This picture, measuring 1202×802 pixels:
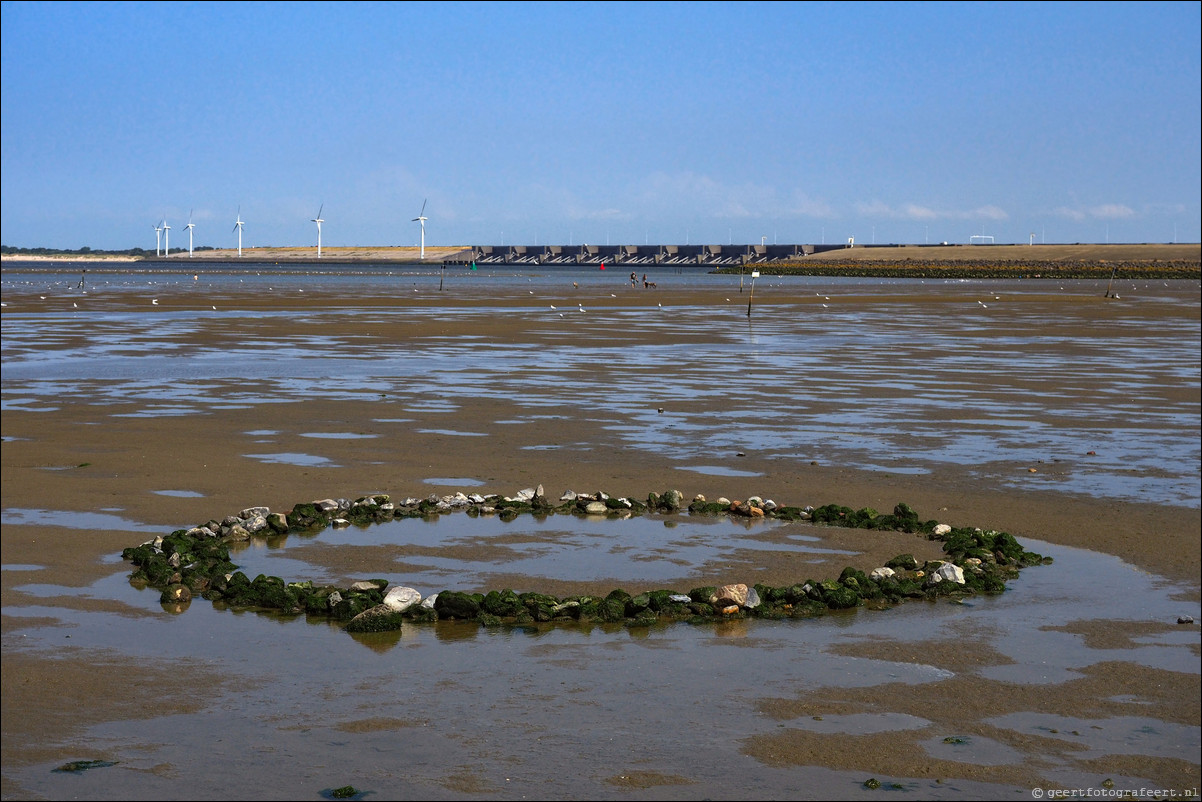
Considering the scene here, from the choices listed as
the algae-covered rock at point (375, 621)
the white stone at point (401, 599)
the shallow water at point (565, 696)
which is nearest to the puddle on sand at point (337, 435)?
the shallow water at point (565, 696)

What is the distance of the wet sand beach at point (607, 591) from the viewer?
8.02m

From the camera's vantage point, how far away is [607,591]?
40.2 feet

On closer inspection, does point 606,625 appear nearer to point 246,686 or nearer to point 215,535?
point 246,686

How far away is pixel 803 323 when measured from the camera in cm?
6100

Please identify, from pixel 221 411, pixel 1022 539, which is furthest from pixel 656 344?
pixel 1022 539

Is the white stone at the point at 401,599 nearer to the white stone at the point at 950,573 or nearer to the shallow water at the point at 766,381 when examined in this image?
the white stone at the point at 950,573

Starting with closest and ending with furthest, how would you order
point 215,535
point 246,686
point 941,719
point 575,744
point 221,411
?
point 575,744
point 941,719
point 246,686
point 215,535
point 221,411

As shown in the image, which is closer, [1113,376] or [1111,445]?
[1111,445]

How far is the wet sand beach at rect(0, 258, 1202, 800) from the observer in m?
8.02

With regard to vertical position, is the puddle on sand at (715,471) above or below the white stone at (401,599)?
above

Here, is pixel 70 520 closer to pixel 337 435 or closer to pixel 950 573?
pixel 337 435

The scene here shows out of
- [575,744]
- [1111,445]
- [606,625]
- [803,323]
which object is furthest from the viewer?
[803,323]

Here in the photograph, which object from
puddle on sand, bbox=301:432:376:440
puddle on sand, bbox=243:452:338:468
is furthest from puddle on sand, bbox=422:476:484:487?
puddle on sand, bbox=301:432:376:440

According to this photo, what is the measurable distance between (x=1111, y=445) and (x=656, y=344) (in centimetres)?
2556
